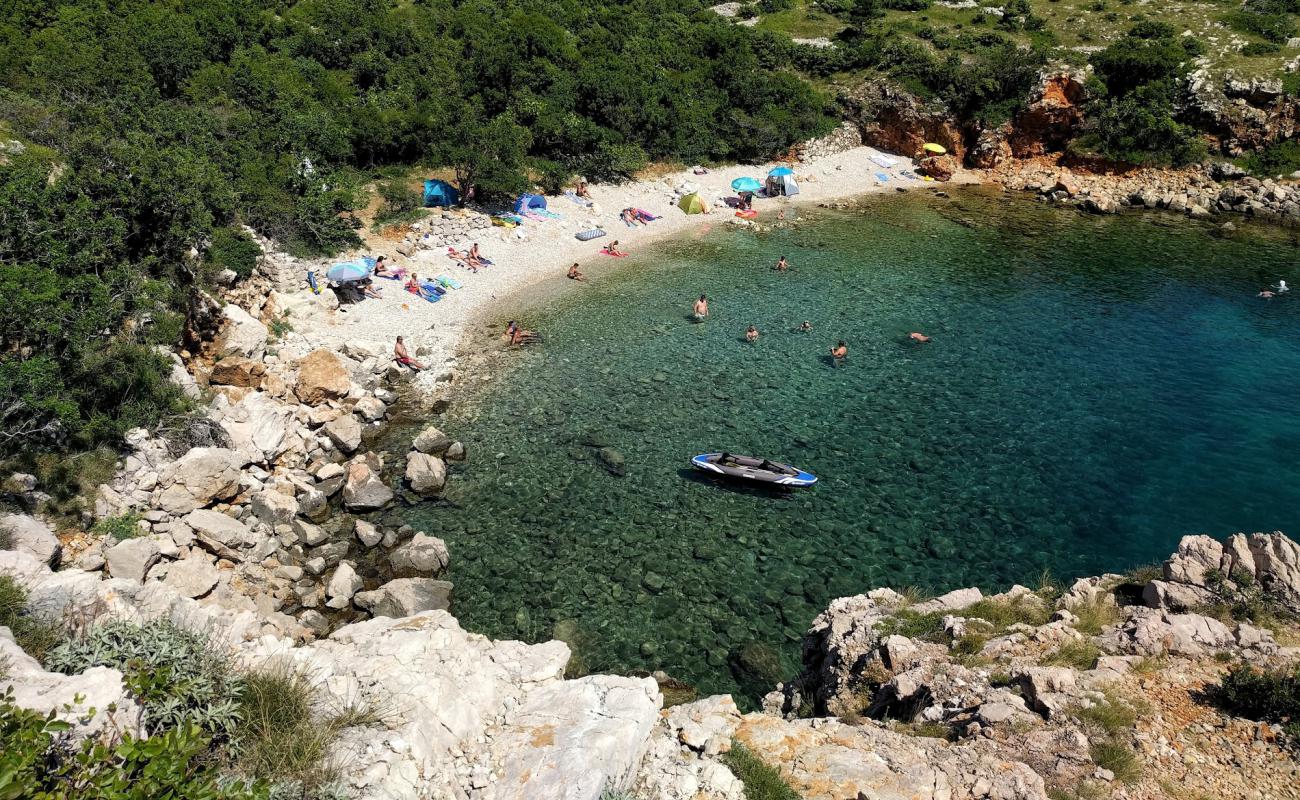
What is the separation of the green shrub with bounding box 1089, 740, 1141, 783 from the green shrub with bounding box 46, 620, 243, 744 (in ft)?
44.3

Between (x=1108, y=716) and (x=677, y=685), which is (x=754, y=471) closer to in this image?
(x=677, y=685)

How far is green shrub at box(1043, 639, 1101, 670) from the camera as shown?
1311 cm

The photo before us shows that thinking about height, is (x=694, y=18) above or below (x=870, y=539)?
above

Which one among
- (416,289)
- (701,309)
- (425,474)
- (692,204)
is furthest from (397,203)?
(425,474)

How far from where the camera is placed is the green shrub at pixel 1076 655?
43.0ft

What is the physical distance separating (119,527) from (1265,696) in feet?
86.1

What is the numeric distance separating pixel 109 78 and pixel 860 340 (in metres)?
46.0

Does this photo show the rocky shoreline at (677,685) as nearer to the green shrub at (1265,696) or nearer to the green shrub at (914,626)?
the green shrub at (914,626)

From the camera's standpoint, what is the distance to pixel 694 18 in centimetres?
7625

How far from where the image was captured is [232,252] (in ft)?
95.3

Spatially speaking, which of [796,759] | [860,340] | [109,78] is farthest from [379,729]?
[109,78]

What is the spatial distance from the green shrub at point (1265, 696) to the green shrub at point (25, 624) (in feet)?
64.4

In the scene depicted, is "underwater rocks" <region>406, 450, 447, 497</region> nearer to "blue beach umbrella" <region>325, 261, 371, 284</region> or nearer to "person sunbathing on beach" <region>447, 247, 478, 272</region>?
"blue beach umbrella" <region>325, 261, 371, 284</region>

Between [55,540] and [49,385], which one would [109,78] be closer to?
[49,385]
